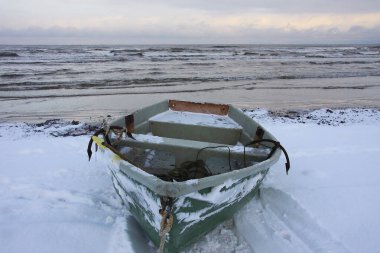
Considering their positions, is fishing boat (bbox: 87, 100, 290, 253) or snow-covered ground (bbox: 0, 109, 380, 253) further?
snow-covered ground (bbox: 0, 109, 380, 253)

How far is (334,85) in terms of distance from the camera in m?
15.6

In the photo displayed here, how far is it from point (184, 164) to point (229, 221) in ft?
2.72

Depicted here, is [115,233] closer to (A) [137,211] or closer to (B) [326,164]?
(A) [137,211]

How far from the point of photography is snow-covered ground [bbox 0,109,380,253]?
128 inches

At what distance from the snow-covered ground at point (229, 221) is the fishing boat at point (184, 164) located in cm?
34

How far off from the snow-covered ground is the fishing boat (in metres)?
0.34

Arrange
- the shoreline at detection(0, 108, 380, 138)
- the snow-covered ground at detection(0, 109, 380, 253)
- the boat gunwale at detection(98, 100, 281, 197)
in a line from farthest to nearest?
the shoreline at detection(0, 108, 380, 138) < the snow-covered ground at detection(0, 109, 380, 253) < the boat gunwale at detection(98, 100, 281, 197)

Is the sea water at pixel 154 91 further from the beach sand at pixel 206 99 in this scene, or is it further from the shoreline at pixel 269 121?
the shoreline at pixel 269 121

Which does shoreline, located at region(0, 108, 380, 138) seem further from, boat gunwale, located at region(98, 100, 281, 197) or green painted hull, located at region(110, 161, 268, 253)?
boat gunwale, located at region(98, 100, 281, 197)

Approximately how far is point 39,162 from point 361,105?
34.5 feet

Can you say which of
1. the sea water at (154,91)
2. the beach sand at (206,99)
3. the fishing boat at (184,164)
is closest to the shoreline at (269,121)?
the beach sand at (206,99)

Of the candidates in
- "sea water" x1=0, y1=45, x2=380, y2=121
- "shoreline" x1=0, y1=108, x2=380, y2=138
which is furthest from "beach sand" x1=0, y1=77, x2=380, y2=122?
"shoreline" x1=0, y1=108, x2=380, y2=138

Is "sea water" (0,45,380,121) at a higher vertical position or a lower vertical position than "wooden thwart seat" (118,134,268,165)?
lower

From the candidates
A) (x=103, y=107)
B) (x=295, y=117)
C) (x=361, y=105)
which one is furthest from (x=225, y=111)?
(x=361, y=105)
